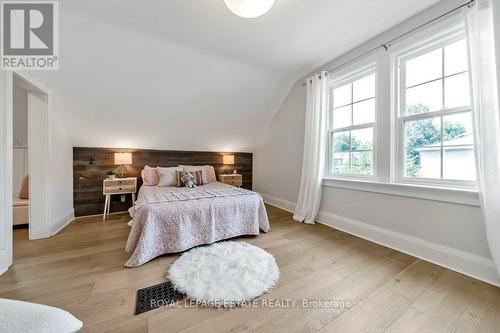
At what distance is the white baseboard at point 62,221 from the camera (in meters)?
2.47

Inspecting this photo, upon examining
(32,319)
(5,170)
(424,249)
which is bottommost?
(424,249)

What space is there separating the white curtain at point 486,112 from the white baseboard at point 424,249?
0.17 m

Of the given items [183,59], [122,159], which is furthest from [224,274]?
[122,159]

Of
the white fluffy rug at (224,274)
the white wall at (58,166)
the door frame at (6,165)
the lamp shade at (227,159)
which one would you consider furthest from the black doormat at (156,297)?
the lamp shade at (227,159)

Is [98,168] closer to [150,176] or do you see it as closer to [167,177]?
[150,176]

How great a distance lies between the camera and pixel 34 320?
0.49 meters

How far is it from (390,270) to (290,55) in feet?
9.09

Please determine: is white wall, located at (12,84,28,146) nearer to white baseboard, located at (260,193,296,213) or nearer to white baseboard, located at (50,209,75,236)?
white baseboard, located at (50,209,75,236)

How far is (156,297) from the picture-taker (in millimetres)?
1367

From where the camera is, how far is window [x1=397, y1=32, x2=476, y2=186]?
175 cm

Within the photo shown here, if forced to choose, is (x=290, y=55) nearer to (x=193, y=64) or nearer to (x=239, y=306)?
(x=193, y=64)

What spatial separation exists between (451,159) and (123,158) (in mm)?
4423

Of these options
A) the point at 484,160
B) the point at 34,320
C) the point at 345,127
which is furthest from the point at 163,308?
the point at 345,127

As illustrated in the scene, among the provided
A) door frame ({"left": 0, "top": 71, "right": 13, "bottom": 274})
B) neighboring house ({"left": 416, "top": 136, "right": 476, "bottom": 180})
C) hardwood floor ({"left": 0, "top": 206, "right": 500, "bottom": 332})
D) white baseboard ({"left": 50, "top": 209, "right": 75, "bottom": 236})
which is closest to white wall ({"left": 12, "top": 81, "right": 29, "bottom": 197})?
white baseboard ({"left": 50, "top": 209, "right": 75, "bottom": 236})
